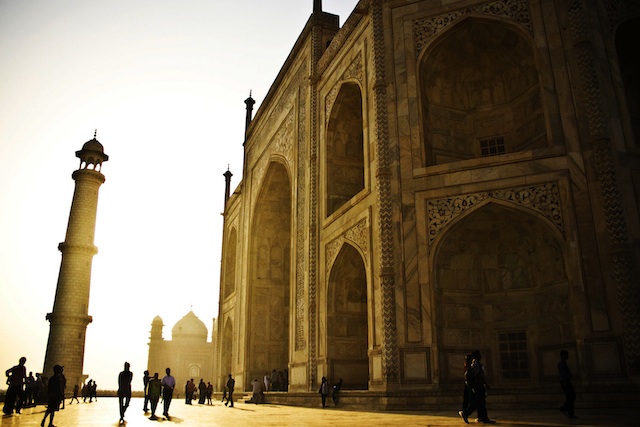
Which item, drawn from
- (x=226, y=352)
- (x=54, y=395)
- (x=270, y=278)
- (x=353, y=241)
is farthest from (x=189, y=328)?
(x=54, y=395)

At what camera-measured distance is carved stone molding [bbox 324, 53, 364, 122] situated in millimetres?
16078

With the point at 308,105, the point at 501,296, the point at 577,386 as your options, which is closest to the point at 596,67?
the point at 501,296

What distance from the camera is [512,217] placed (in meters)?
12.7

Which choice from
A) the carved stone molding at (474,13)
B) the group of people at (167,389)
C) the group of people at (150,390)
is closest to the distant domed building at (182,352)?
the group of people at (167,389)

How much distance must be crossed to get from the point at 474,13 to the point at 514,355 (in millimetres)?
8401

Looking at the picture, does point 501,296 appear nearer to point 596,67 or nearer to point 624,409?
point 624,409

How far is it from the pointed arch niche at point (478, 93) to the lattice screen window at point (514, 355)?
4567mm

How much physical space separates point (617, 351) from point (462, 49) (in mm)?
8384

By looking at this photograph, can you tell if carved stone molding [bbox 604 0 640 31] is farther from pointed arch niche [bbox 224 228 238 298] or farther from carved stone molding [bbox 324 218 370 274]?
pointed arch niche [bbox 224 228 238 298]

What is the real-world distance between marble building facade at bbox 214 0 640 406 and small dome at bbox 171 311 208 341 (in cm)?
3136

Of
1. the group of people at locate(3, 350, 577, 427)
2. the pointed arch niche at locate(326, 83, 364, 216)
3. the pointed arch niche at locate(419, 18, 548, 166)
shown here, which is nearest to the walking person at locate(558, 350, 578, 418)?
the group of people at locate(3, 350, 577, 427)

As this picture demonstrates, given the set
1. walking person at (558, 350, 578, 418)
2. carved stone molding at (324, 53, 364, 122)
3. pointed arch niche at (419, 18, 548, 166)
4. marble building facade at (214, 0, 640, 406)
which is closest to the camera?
walking person at (558, 350, 578, 418)

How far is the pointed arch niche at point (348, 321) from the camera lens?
15.5 meters

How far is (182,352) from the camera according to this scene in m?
45.8
